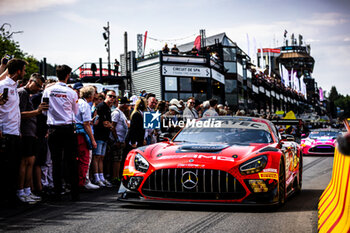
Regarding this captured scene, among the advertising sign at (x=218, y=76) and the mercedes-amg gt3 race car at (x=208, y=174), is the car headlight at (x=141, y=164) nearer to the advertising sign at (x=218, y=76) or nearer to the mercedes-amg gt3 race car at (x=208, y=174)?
the mercedes-amg gt3 race car at (x=208, y=174)

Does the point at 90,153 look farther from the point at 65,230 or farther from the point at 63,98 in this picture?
the point at 65,230

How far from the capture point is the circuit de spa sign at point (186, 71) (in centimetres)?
3559

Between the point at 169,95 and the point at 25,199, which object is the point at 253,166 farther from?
the point at 169,95

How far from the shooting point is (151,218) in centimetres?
564

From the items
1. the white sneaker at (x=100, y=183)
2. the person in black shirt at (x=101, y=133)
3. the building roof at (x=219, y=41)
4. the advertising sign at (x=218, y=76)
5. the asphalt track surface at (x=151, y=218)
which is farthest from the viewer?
the building roof at (x=219, y=41)

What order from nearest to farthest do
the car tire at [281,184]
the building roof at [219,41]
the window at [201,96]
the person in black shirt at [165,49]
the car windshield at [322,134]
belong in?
1. the car tire at [281,184]
2. the car windshield at [322,134]
3. the person in black shirt at [165,49]
4. the window at [201,96]
5. the building roof at [219,41]

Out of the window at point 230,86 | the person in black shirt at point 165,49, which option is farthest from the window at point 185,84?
the window at point 230,86

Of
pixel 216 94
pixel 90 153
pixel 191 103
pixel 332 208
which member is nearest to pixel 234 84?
pixel 216 94

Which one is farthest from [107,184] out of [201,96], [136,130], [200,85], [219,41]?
[219,41]

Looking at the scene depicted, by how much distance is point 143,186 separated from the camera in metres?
6.22

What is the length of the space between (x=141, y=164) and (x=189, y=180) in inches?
31.1

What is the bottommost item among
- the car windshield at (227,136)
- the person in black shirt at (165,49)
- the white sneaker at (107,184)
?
the white sneaker at (107,184)

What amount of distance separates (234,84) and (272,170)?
40.2 metres

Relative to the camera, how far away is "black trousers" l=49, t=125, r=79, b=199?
714cm
